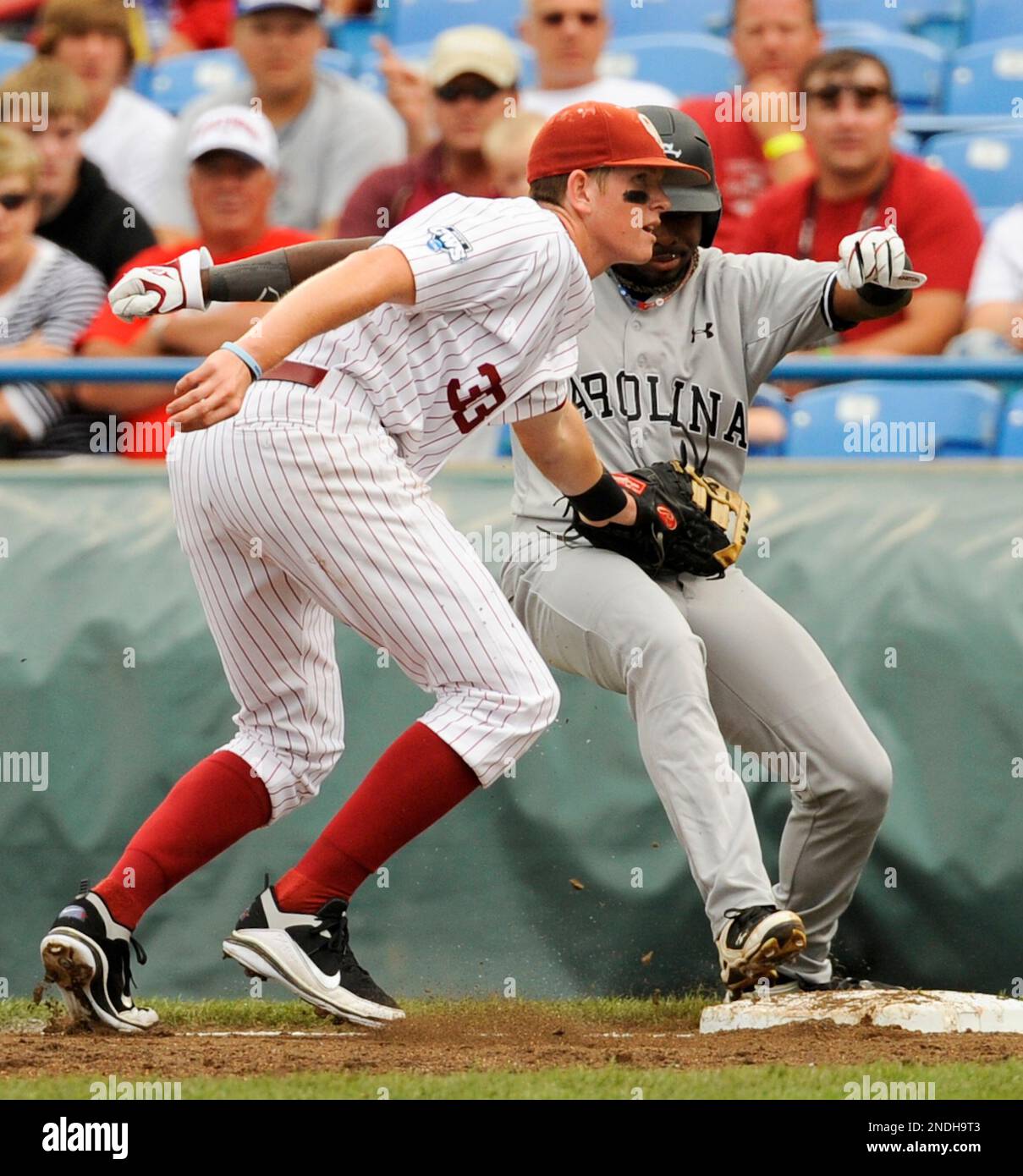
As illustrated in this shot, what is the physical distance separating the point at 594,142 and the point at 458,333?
1.49 ft

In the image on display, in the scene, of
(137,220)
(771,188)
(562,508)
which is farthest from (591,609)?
(137,220)

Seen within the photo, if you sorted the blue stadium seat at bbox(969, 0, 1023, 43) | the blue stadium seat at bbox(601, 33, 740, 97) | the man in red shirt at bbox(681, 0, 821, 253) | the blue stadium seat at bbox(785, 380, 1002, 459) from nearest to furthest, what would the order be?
the blue stadium seat at bbox(785, 380, 1002, 459), the man in red shirt at bbox(681, 0, 821, 253), the blue stadium seat at bbox(601, 33, 740, 97), the blue stadium seat at bbox(969, 0, 1023, 43)

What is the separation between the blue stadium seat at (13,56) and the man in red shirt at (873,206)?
146 inches

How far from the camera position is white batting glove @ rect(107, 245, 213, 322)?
313 cm

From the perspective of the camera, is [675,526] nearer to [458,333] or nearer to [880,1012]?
[458,333]

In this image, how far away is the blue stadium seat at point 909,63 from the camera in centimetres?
711

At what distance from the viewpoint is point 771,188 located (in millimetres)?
5977

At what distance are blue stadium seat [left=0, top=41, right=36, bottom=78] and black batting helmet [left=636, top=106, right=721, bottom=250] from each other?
4.75 meters

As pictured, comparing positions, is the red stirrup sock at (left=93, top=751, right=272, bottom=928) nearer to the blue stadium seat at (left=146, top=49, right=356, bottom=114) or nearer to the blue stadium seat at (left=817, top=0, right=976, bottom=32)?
the blue stadium seat at (left=146, top=49, right=356, bottom=114)

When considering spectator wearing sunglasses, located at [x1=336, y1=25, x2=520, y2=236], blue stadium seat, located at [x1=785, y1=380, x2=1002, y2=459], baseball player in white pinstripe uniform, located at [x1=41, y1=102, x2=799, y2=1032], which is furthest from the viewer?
spectator wearing sunglasses, located at [x1=336, y1=25, x2=520, y2=236]

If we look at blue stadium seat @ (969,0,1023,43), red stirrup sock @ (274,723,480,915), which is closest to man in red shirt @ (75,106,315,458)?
red stirrup sock @ (274,723,480,915)

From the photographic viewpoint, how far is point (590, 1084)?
2711 millimetres

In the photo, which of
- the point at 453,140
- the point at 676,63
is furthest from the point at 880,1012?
the point at 676,63

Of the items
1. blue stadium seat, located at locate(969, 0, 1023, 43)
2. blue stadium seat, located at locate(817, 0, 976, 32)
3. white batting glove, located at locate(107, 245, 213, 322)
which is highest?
blue stadium seat, located at locate(817, 0, 976, 32)
